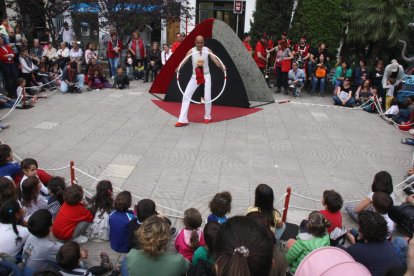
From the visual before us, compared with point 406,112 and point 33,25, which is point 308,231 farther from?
point 33,25

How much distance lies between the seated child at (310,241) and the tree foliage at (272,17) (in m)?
13.6

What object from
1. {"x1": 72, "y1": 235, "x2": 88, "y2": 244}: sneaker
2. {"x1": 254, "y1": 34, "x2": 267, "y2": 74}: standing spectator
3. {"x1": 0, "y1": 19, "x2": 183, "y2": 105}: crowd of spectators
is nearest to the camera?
{"x1": 72, "y1": 235, "x2": 88, "y2": 244}: sneaker

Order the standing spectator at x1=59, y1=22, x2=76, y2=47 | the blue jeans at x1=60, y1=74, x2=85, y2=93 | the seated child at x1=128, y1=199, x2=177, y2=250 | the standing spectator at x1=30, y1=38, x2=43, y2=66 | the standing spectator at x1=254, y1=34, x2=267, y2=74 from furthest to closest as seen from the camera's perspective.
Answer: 1. the standing spectator at x1=59, y1=22, x2=76, y2=47
2. the standing spectator at x1=254, y1=34, x2=267, y2=74
3. the standing spectator at x1=30, y1=38, x2=43, y2=66
4. the blue jeans at x1=60, y1=74, x2=85, y2=93
5. the seated child at x1=128, y1=199, x2=177, y2=250

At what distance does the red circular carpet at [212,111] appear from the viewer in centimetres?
991

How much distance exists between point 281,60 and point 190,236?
9.74 m

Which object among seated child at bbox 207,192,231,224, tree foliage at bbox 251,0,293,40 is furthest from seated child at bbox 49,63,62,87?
seated child at bbox 207,192,231,224

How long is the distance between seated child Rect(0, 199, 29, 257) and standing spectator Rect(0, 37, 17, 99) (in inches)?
302

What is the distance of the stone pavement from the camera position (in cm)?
627

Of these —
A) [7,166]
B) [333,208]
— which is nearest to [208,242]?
[333,208]

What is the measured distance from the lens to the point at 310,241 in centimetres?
383

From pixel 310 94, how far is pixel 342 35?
7.98 feet

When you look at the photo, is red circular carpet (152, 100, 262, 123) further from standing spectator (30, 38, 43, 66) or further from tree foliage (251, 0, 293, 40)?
tree foliage (251, 0, 293, 40)

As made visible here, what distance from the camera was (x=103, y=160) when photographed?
7066mm

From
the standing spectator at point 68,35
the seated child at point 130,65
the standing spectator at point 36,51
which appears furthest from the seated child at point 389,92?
the standing spectator at point 68,35
